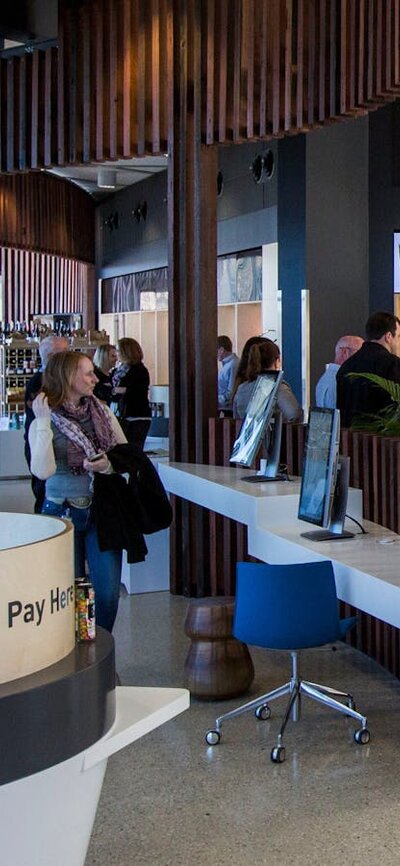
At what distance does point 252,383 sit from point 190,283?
77 centimetres

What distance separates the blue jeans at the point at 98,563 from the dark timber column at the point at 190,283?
79.2 inches

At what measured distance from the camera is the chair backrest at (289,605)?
156 inches

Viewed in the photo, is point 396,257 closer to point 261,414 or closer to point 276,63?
point 276,63

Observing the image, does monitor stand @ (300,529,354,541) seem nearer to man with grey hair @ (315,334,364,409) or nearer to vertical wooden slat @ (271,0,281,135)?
man with grey hair @ (315,334,364,409)

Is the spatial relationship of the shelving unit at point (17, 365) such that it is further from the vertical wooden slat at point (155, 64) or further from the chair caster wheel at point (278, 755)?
the chair caster wheel at point (278, 755)

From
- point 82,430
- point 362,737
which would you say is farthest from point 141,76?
point 362,737

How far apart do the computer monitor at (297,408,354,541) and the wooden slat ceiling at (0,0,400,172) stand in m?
2.14

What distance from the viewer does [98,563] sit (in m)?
4.56

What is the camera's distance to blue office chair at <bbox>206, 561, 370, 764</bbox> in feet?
13.0

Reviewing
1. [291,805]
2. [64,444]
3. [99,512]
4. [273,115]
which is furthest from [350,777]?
[273,115]

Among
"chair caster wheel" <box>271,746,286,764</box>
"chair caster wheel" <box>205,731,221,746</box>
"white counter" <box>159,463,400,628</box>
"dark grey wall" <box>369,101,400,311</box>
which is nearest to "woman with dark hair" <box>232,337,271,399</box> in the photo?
"white counter" <box>159,463,400,628</box>


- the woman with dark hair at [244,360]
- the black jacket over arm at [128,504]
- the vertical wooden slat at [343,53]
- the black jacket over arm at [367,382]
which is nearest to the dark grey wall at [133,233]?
the woman with dark hair at [244,360]

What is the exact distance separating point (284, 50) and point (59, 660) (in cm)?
493

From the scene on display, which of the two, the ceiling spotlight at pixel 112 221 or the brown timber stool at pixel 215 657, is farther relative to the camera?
the ceiling spotlight at pixel 112 221
